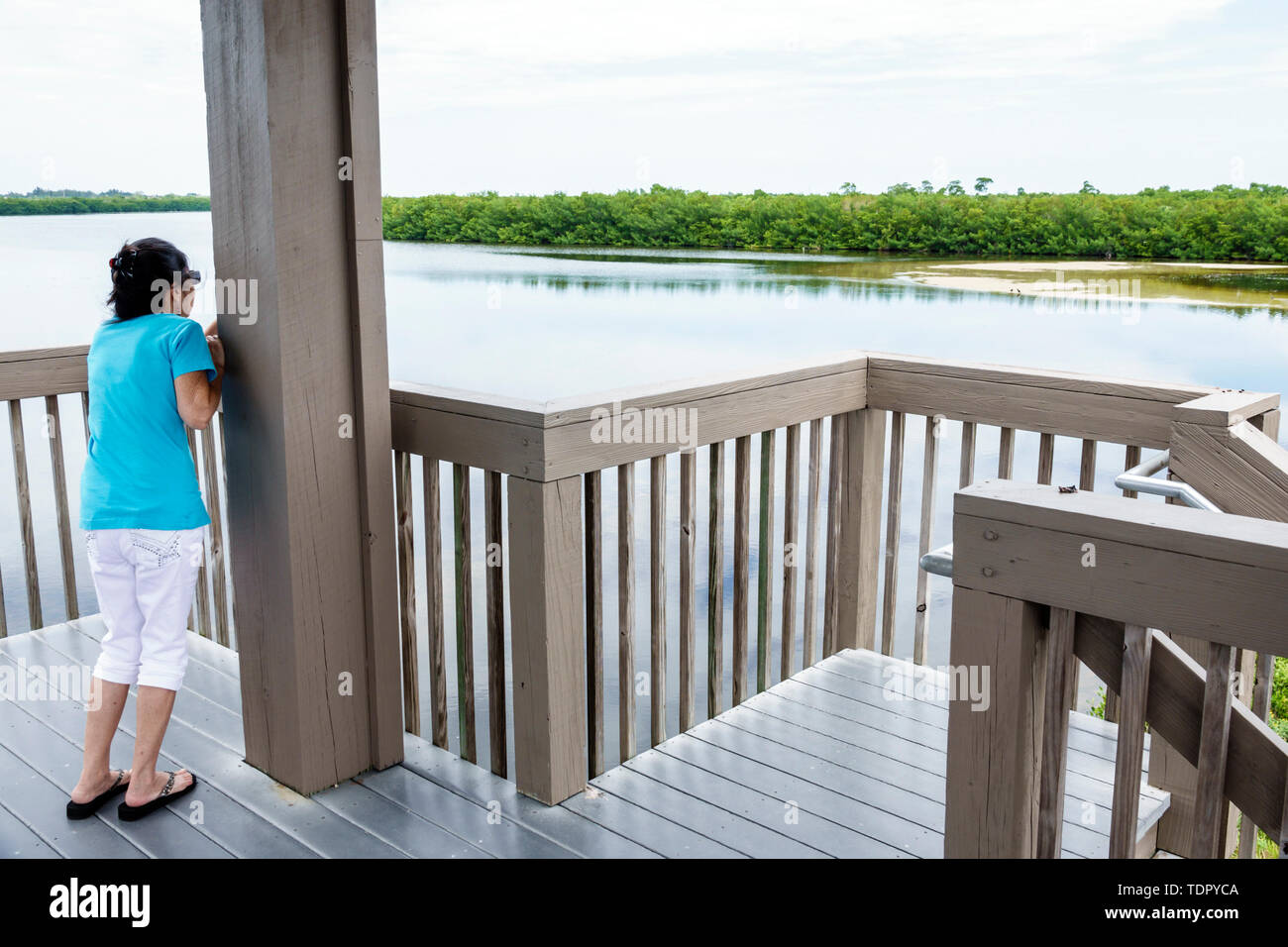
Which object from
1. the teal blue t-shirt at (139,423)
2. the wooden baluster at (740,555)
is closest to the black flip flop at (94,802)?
the teal blue t-shirt at (139,423)

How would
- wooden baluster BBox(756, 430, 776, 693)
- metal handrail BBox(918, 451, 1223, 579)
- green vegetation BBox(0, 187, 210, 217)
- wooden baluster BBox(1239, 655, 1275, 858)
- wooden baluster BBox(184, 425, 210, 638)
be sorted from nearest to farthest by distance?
metal handrail BBox(918, 451, 1223, 579) < wooden baluster BBox(1239, 655, 1275, 858) < wooden baluster BBox(756, 430, 776, 693) < wooden baluster BBox(184, 425, 210, 638) < green vegetation BBox(0, 187, 210, 217)

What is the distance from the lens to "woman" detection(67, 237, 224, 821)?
2375mm

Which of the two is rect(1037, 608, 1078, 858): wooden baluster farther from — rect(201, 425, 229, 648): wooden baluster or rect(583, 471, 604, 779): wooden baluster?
rect(201, 425, 229, 648): wooden baluster

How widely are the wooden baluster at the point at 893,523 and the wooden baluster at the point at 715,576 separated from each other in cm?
62

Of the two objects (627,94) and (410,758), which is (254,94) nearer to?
(410,758)

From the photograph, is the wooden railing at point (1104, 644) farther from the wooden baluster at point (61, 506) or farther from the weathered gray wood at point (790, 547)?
the wooden baluster at point (61, 506)

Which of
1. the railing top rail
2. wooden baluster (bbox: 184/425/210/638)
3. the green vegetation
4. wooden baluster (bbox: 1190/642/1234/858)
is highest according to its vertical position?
the green vegetation

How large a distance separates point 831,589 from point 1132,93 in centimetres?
1237

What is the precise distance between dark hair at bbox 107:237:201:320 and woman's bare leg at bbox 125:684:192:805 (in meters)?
0.89

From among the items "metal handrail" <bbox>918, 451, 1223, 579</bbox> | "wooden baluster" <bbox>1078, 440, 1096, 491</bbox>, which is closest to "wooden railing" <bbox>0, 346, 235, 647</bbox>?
"metal handrail" <bbox>918, 451, 1223, 579</bbox>

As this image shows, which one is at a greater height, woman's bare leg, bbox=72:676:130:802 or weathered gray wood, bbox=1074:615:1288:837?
weathered gray wood, bbox=1074:615:1288:837

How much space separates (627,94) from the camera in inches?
727

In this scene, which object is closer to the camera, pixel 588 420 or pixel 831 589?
pixel 588 420
